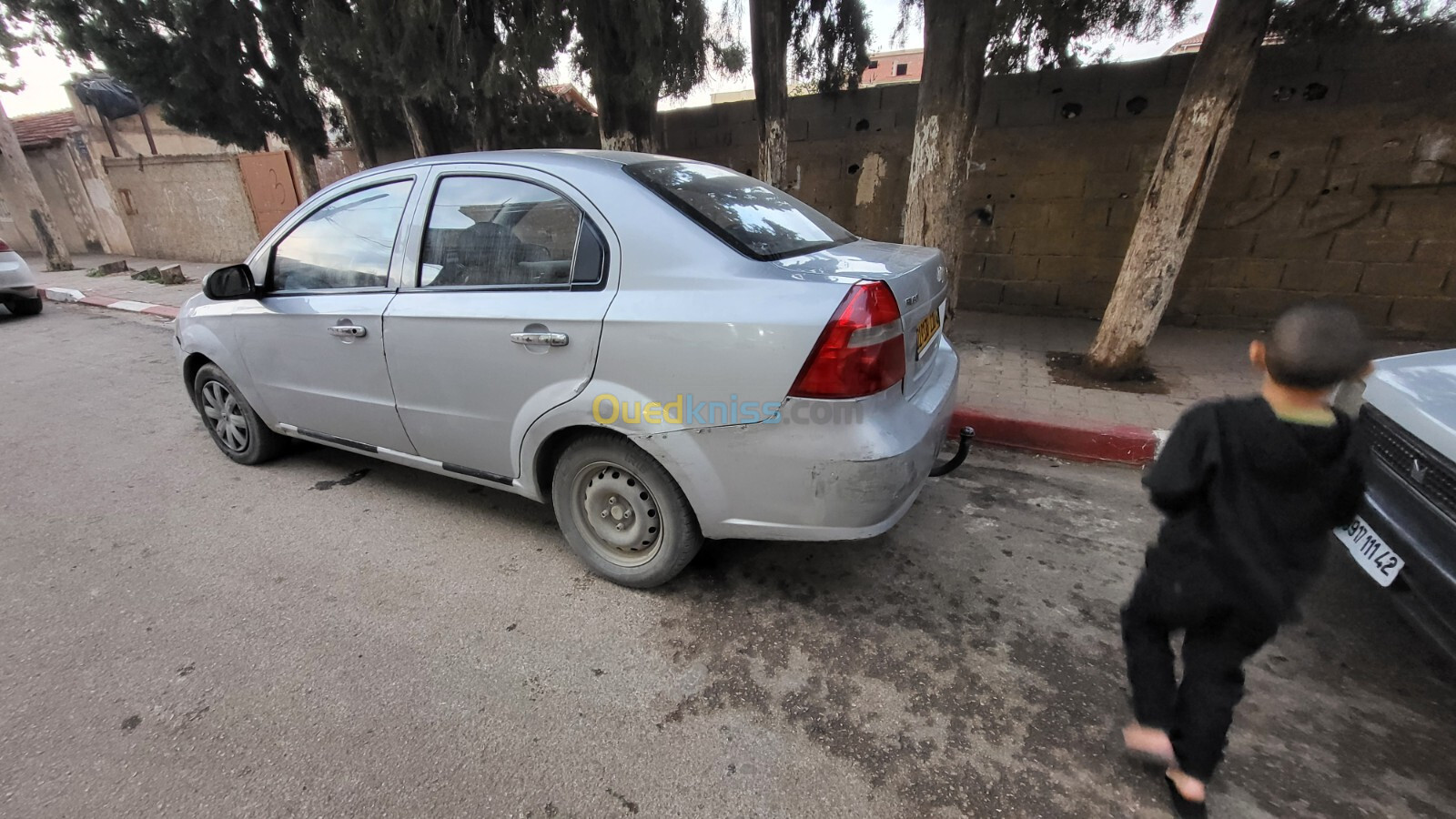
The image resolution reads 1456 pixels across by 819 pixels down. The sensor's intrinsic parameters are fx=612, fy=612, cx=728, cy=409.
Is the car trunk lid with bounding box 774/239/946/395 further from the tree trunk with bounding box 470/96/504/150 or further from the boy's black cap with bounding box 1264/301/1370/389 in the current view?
the tree trunk with bounding box 470/96/504/150

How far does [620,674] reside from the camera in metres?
2.09

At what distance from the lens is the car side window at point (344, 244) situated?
108 inches

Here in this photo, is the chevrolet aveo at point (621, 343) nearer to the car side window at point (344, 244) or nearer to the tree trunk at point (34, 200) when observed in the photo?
the car side window at point (344, 244)

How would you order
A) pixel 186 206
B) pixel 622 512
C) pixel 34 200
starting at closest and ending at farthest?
pixel 622 512
pixel 34 200
pixel 186 206

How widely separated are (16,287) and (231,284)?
8824mm

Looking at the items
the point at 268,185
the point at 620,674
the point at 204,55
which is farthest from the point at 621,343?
the point at 268,185

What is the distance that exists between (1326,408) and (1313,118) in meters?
5.75

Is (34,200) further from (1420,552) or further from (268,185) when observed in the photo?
(1420,552)

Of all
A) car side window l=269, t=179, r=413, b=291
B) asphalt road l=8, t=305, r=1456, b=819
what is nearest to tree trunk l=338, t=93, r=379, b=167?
car side window l=269, t=179, r=413, b=291

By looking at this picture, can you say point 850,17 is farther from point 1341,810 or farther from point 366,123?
point 366,123

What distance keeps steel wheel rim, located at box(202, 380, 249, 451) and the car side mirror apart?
742 millimetres

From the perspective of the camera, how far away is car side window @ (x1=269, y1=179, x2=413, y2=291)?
9.00 feet

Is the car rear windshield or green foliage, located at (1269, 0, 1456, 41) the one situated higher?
green foliage, located at (1269, 0, 1456, 41)

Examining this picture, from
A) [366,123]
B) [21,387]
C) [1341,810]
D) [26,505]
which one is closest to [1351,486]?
[1341,810]
